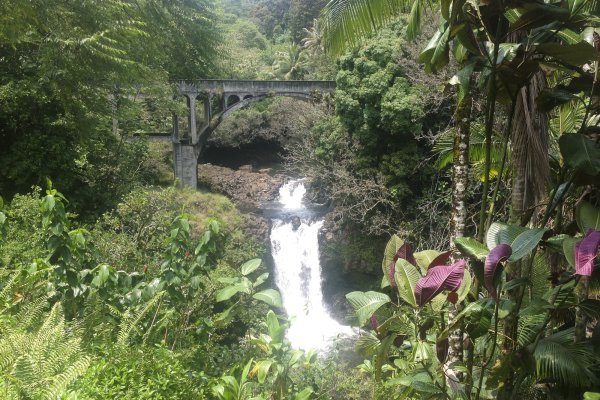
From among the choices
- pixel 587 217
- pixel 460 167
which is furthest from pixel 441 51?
pixel 587 217

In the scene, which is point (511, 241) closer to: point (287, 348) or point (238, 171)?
point (287, 348)

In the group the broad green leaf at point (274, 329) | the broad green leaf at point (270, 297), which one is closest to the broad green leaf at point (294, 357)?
the broad green leaf at point (274, 329)

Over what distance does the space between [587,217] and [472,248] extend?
0.53m

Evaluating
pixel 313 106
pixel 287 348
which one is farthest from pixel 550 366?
pixel 313 106

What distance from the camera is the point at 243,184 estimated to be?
18.6 metres

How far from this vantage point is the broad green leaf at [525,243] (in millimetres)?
1479

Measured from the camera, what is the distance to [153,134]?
682 inches

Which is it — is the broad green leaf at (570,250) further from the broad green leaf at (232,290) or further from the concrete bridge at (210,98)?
the concrete bridge at (210,98)

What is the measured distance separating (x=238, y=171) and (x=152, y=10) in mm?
11013

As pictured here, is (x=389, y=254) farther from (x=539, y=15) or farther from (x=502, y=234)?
(x=539, y=15)

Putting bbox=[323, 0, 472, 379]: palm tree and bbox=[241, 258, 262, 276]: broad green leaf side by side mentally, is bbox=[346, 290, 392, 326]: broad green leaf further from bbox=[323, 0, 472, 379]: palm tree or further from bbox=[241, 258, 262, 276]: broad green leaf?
bbox=[323, 0, 472, 379]: palm tree

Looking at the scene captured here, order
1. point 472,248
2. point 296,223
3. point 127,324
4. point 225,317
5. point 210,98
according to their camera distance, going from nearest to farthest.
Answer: point 472,248 → point 127,324 → point 225,317 → point 296,223 → point 210,98

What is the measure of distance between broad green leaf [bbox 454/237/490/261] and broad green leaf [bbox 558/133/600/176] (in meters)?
0.49

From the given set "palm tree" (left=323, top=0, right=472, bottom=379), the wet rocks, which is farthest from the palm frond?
the wet rocks
